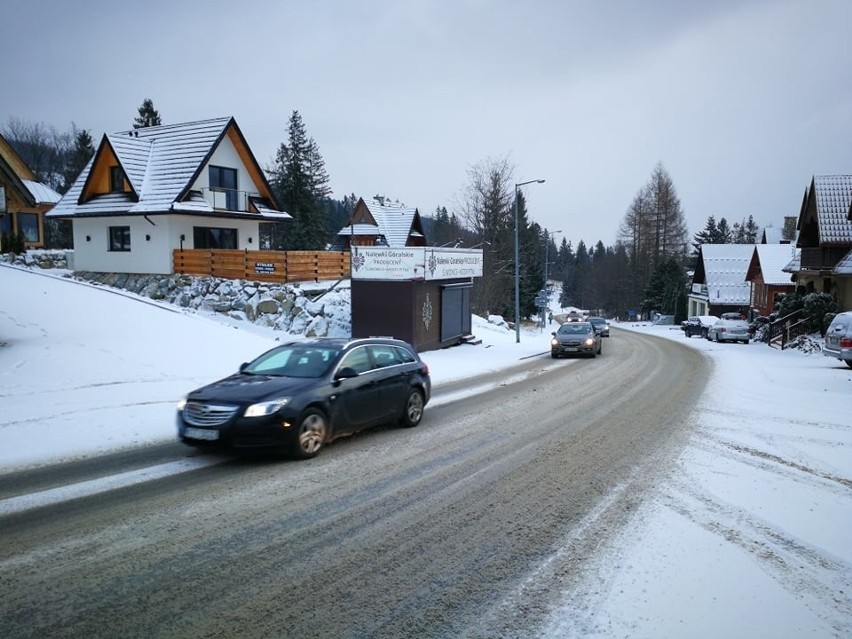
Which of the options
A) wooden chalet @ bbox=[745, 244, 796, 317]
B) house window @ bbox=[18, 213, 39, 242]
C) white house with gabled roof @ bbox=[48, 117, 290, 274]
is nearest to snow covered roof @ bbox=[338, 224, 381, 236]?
white house with gabled roof @ bbox=[48, 117, 290, 274]

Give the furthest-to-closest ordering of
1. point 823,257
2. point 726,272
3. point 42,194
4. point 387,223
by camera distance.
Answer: point 726,272 → point 387,223 → point 42,194 → point 823,257

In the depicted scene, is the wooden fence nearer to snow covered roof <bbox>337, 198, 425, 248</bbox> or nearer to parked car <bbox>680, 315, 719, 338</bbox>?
snow covered roof <bbox>337, 198, 425, 248</bbox>

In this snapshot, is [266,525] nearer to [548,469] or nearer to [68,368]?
[548,469]

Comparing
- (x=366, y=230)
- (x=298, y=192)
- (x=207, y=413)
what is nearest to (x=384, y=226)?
(x=366, y=230)

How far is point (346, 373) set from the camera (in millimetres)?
9328

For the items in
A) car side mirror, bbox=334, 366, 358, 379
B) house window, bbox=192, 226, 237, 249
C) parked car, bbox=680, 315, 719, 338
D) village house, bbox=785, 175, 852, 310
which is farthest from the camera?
parked car, bbox=680, 315, 719, 338

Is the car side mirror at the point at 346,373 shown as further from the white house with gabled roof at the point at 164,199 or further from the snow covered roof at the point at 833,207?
the snow covered roof at the point at 833,207

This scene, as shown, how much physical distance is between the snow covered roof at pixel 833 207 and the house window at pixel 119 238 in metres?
34.7

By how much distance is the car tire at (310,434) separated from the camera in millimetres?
8281

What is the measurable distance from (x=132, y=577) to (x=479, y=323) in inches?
1328

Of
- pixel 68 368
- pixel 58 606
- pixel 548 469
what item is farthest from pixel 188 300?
pixel 58 606

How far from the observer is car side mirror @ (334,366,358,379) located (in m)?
9.22

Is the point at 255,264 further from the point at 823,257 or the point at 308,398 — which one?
the point at 823,257

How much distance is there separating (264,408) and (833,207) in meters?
36.5
